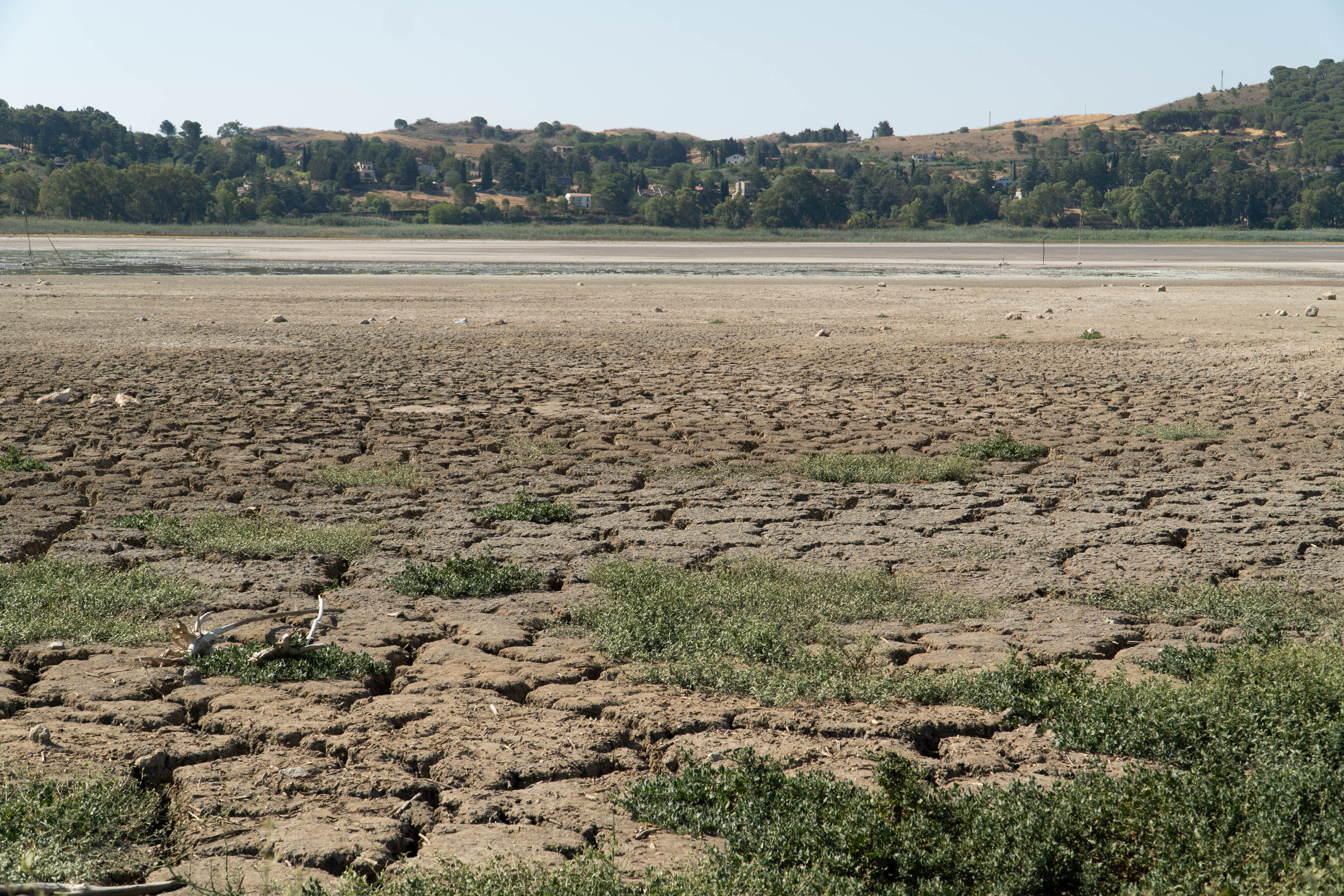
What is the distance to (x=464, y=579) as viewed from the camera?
17.7 feet

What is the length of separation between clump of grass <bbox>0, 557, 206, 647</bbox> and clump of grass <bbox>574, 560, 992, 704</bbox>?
6.75ft

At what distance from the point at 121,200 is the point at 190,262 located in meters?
67.2

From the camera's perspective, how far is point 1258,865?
8.35 feet

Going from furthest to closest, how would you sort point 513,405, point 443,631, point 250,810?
point 513,405 → point 443,631 → point 250,810

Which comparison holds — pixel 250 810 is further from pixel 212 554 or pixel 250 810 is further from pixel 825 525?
pixel 825 525

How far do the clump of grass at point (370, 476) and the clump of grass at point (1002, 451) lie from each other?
178 inches

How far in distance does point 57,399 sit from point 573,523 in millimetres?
7023

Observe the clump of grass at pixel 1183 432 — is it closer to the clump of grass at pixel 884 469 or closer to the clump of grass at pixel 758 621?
the clump of grass at pixel 884 469

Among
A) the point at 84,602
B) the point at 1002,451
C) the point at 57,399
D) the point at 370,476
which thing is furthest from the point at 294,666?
the point at 57,399

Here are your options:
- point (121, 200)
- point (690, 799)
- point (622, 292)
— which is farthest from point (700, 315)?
point (121, 200)

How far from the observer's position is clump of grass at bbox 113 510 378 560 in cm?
584

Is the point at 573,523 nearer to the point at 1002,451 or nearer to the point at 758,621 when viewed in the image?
the point at 758,621

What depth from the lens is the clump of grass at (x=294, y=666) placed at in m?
4.07

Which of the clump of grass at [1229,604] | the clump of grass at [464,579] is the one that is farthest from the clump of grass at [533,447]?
the clump of grass at [1229,604]
